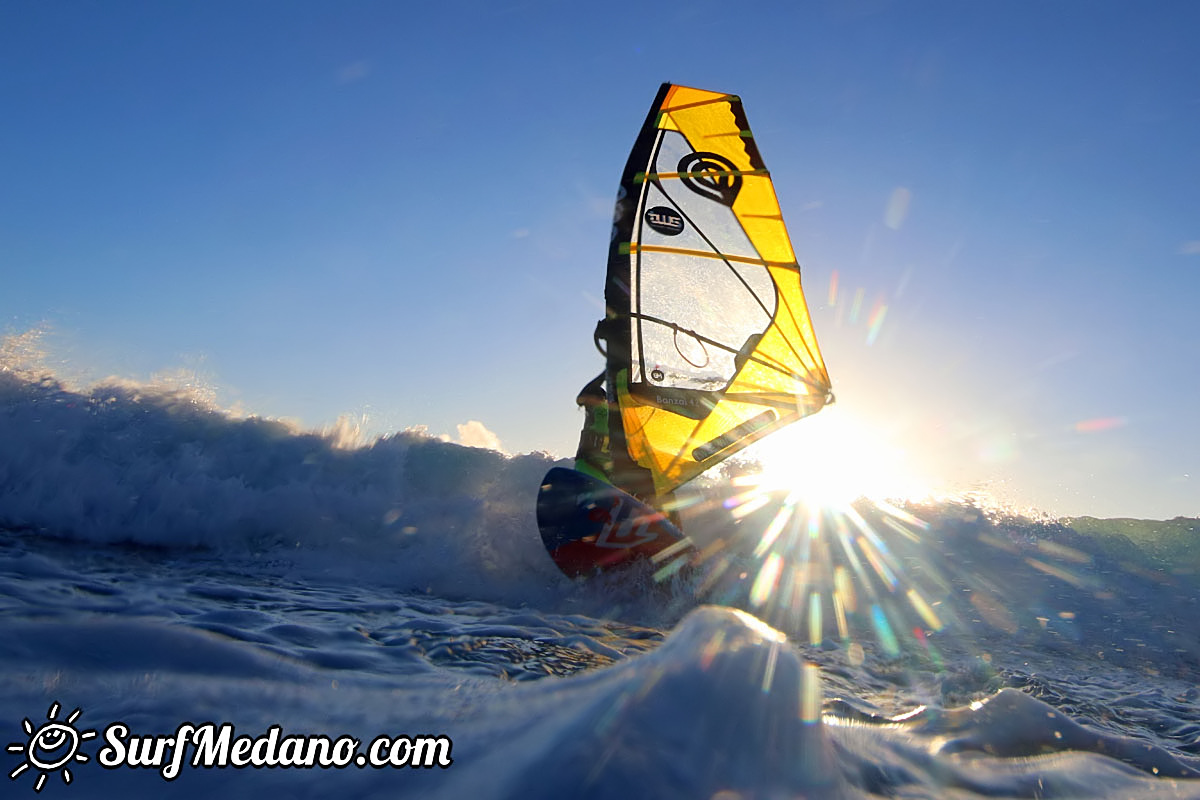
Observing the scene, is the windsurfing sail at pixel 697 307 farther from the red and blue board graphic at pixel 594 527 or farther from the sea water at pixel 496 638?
the sea water at pixel 496 638

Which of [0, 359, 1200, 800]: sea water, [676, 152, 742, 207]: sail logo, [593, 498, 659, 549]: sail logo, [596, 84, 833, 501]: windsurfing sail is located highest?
[676, 152, 742, 207]: sail logo

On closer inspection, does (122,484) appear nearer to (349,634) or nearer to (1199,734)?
(349,634)

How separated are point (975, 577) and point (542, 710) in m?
7.88

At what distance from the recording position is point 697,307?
Result: 721 cm

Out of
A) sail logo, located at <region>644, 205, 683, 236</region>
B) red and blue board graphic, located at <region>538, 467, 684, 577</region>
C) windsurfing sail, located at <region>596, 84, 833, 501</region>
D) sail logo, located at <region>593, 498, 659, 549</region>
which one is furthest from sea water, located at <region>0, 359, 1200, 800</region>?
sail logo, located at <region>644, 205, 683, 236</region>

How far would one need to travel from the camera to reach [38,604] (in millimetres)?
2637

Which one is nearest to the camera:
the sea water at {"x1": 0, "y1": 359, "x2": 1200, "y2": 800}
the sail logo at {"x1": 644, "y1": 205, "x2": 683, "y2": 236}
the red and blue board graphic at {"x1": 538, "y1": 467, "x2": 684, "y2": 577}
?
the sea water at {"x1": 0, "y1": 359, "x2": 1200, "y2": 800}

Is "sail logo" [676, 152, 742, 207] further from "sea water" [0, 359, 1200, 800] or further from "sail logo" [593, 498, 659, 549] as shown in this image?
"sea water" [0, 359, 1200, 800]

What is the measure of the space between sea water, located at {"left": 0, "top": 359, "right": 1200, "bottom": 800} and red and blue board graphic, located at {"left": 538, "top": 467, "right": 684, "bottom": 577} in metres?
0.22

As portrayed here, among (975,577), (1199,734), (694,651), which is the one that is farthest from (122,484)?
(975,577)

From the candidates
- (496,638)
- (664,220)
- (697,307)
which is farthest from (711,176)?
(496,638)

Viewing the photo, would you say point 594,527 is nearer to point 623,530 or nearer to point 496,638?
point 623,530

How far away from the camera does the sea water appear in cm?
106

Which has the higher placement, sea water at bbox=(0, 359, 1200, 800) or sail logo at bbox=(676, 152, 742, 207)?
sail logo at bbox=(676, 152, 742, 207)
